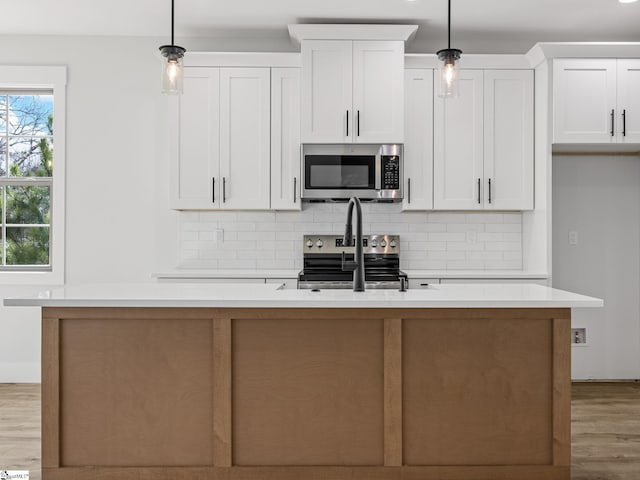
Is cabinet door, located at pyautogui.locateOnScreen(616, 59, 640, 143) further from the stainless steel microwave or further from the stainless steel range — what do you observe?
the stainless steel range

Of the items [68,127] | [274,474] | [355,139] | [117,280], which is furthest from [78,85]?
[274,474]

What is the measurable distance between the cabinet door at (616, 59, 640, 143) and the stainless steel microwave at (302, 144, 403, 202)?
1.56 meters

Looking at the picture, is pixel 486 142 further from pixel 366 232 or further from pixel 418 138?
pixel 366 232

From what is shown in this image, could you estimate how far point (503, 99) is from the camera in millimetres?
3979

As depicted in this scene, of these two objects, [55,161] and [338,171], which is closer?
[338,171]

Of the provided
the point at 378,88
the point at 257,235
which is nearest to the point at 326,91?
the point at 378,88

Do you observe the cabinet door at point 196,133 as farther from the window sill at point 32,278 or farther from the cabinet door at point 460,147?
the cabinet door at point 460,147

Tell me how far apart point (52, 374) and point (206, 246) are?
7.03 feet

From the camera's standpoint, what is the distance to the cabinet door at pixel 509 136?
156 inches

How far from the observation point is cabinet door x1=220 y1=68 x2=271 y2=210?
3.94 m

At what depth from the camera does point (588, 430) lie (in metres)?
3.11

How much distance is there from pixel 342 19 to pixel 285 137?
0.94 metres

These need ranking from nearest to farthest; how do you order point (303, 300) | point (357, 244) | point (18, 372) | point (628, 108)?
point (303, 300) → point (357, 244) → point (628, 108) → point (18, 372)

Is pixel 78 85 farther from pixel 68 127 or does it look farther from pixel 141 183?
pixel 141 183
